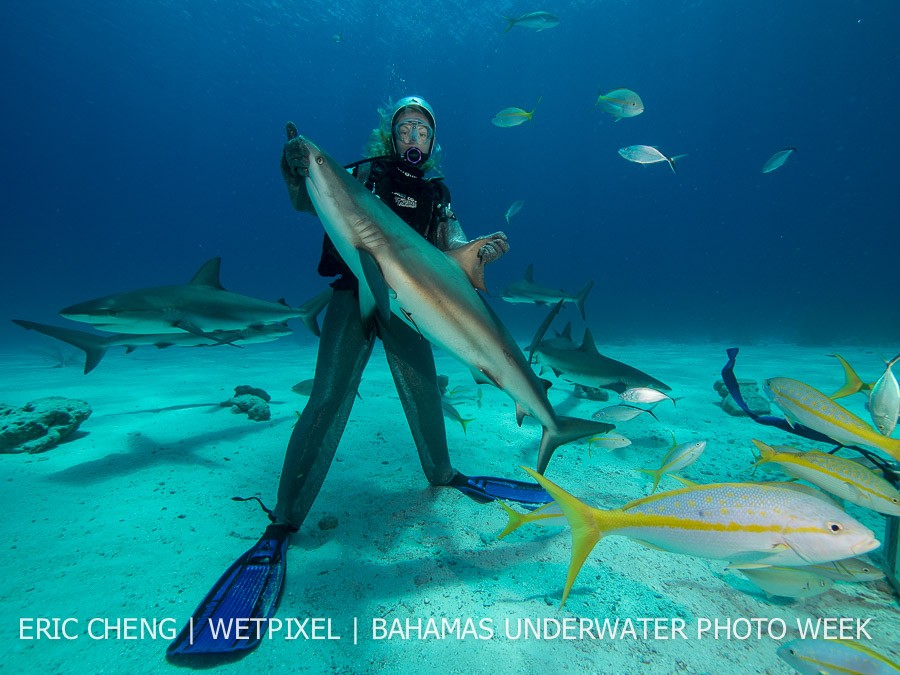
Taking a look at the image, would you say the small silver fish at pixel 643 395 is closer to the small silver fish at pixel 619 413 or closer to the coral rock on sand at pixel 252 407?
the small silver fish at pixel 619 413

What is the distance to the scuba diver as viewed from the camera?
2.48 meters

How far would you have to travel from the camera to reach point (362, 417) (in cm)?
527

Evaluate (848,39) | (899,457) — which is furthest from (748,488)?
(848,39)

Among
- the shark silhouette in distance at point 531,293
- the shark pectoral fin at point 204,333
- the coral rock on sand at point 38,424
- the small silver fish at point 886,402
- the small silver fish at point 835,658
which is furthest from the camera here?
the shark silhouette in distance at point 531,293

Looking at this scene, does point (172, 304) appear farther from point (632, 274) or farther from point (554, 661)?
point (632, 274)

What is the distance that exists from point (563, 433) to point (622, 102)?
8.49 metres

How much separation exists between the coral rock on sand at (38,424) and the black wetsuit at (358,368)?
352 cm

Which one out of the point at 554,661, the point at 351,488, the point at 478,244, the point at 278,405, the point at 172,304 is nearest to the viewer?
the point at 554,661

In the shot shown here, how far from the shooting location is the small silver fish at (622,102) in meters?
7.41

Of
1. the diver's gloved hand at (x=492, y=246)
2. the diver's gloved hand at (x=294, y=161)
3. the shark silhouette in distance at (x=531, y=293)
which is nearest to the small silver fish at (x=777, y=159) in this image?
the shark silhouette in distance at (x=531, y=293)

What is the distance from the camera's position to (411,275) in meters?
1.86

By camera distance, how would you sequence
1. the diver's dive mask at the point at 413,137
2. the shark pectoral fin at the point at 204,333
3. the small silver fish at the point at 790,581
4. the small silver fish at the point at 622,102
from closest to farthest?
the small silver fish at the point at 790,581 < the diver's dive mask at the point at 413,137 < the shark pectoral fin at the point at 204,333 < the small silver fish at the point at 622,102

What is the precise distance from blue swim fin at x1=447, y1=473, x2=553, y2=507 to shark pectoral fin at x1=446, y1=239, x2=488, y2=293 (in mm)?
1975

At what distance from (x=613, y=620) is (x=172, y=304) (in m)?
5.26
